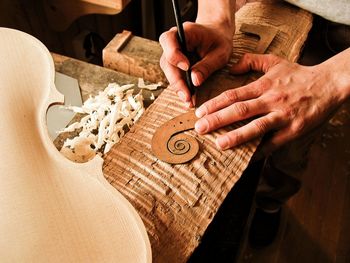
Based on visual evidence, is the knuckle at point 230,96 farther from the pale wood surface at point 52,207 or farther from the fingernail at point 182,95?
the pale wood surface at point 52,207

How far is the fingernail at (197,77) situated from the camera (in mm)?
960

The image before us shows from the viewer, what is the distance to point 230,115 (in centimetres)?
89

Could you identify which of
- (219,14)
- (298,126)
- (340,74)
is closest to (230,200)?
(298,126)

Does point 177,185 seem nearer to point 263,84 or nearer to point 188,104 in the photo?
point 188,104

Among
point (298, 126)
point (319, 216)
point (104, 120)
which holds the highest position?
point (298, 126)

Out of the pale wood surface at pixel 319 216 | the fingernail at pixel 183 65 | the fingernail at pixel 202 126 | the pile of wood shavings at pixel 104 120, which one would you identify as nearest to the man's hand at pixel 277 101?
the fingernail at pixel 202 126

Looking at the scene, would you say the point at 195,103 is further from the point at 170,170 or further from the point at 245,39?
the point at 245,39

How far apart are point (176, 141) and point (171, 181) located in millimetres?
118

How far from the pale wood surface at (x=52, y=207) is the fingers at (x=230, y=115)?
292mm

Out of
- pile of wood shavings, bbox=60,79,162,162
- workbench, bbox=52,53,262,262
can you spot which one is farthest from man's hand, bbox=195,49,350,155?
pile of wood shavings, bbox=60,79,162,162

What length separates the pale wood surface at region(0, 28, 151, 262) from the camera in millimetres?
608

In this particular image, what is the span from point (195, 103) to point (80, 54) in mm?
1825

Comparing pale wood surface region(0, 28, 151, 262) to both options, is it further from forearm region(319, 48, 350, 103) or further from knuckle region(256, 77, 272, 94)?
forearm region(319, 48, 350, 103)

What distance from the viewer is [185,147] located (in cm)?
83
